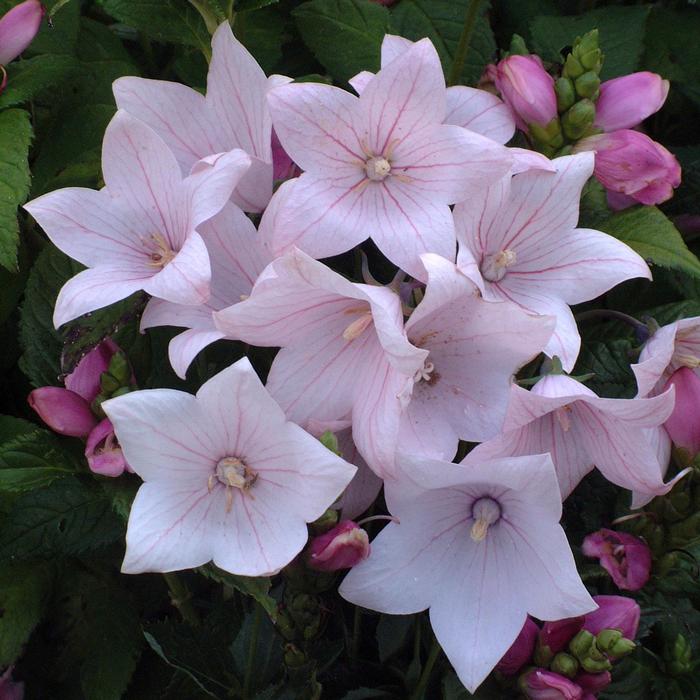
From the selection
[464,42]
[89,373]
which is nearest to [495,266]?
[464,42]

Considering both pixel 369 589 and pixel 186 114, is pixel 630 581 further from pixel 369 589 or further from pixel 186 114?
pixel 186 114

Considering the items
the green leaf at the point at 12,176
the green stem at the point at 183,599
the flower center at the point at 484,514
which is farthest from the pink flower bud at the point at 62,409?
the flower center at the point at 484,514

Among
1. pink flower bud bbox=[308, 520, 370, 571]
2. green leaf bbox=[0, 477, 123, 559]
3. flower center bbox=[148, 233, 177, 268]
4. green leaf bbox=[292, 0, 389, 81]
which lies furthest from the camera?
green leaf bbox=[292, 0, 389, 81]

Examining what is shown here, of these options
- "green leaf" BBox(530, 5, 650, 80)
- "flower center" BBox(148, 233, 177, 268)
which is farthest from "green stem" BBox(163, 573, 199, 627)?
"green leaf" BBox(530, 5, 650, 80)

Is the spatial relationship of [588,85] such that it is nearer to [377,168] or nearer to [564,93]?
[564,93]

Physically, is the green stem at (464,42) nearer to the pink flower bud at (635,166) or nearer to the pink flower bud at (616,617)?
the pink flower bud at (635,166)

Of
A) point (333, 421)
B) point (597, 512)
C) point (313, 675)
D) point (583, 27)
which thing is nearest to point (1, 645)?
point (313, 675)

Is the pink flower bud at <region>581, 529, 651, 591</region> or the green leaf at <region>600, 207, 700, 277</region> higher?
the green leaf at <region>600, 207, 700, 277</region>

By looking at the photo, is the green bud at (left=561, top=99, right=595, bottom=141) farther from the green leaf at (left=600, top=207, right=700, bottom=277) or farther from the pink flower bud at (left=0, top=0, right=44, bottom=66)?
the pink flower bud at (left=0, top=0, right=44, bottom=66)
